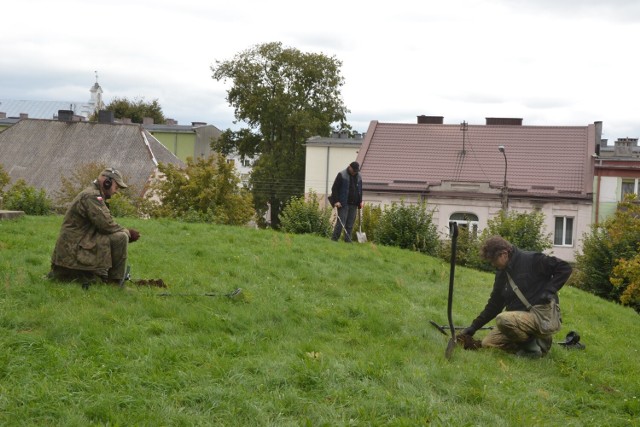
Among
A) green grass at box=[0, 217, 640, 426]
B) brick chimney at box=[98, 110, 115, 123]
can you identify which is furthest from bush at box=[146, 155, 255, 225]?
green grass at box=[0, 217, 640, 426]

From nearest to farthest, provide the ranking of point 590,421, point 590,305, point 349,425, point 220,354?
point 349,425 < point 590,421 < point 220,354 < point 590,305

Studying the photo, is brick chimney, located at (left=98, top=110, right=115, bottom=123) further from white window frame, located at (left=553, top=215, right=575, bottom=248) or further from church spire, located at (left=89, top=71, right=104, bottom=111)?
church spire, located at (left=89, top=71, right=104, bottom=111)

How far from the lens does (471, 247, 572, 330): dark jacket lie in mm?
9367

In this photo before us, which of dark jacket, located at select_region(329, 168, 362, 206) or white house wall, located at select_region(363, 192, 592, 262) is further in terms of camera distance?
white house wall, located at select_region(363, 192, 592, 262)

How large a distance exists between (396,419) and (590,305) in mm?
10367

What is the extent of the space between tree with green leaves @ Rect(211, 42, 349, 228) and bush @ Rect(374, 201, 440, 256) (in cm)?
3826

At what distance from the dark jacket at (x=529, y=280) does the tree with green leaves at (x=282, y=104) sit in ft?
176

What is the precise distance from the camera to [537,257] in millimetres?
9539

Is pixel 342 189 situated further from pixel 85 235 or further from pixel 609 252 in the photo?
pixel 609 252

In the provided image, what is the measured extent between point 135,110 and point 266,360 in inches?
3524

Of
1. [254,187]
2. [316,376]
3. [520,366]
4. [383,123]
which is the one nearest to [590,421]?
[520,366]

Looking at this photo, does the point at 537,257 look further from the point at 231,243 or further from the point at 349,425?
the point at 231,243

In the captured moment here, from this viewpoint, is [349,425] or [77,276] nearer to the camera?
[349,425]

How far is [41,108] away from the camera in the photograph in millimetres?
111562
